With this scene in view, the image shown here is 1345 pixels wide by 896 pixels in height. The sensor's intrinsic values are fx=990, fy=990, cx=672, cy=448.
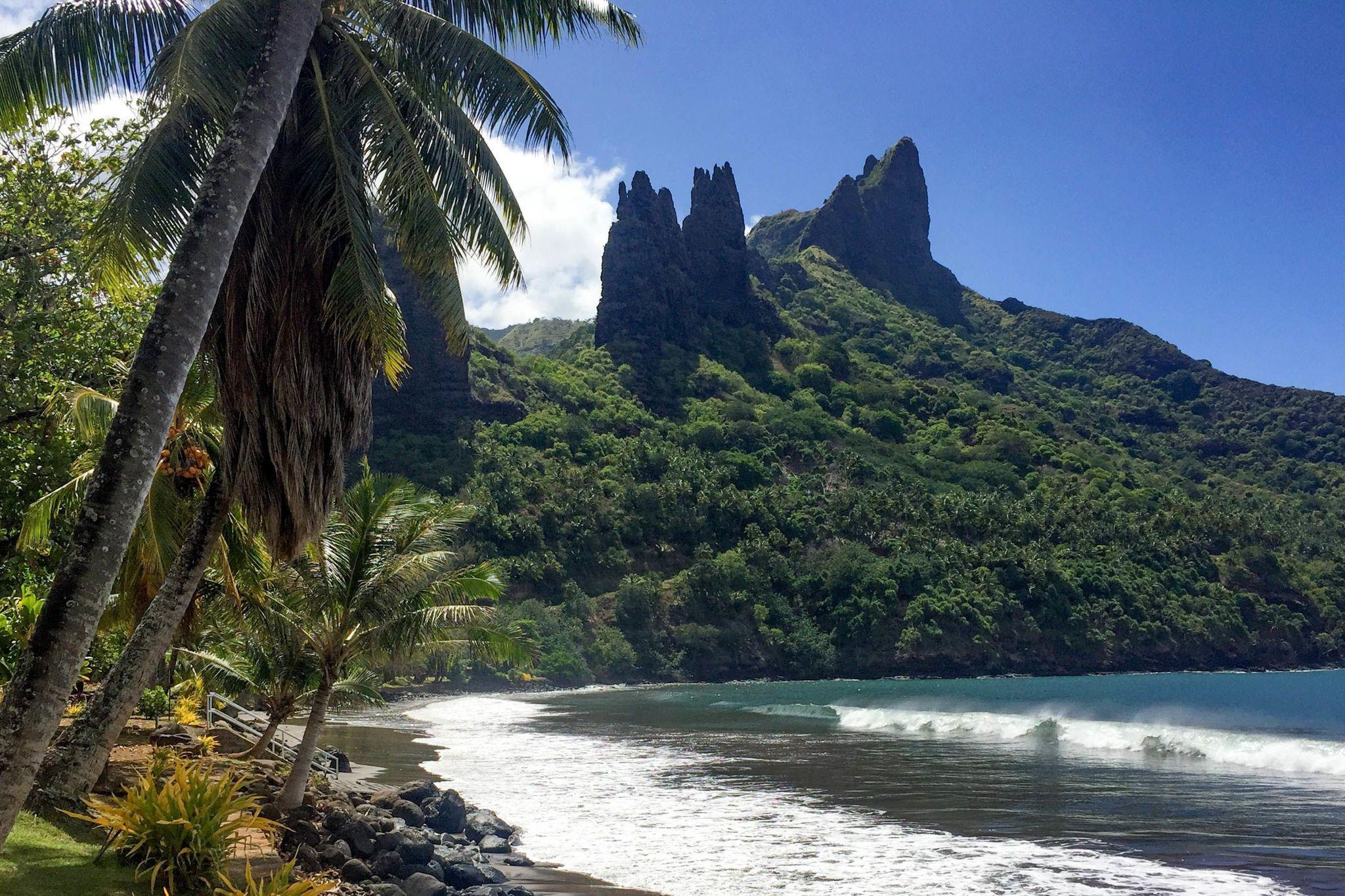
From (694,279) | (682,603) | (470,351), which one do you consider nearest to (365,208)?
(682,603)

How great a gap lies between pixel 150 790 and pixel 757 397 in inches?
4748

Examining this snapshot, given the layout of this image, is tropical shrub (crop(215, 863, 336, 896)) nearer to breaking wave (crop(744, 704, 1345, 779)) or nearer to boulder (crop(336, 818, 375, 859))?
boulder (crop(336, 818, 375, 859))

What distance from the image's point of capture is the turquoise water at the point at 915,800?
12906 mm

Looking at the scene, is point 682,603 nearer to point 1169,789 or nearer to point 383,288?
point 1169,789

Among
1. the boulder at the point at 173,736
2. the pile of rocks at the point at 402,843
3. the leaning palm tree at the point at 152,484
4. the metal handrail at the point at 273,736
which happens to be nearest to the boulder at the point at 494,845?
the pile of rocks at the point at 402,843

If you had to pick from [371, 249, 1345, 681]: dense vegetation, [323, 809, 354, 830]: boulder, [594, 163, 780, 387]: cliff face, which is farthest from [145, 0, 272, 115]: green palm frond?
[594, 163, 780, 387]: cliff face

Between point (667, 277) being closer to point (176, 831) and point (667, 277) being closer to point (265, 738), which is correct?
point (265, 738)

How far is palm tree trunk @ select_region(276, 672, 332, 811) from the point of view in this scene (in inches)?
534

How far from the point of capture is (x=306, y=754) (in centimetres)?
1366

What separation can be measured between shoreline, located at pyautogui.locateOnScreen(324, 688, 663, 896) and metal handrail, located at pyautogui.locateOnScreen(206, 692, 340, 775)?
1.52 ft

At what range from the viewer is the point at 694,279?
445 feet

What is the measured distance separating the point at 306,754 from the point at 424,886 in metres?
3.39

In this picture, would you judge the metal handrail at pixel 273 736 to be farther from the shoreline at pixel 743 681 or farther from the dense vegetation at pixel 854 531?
the dense vegetation at pixel 854 531

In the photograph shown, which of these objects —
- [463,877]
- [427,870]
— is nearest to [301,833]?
[427,870]
